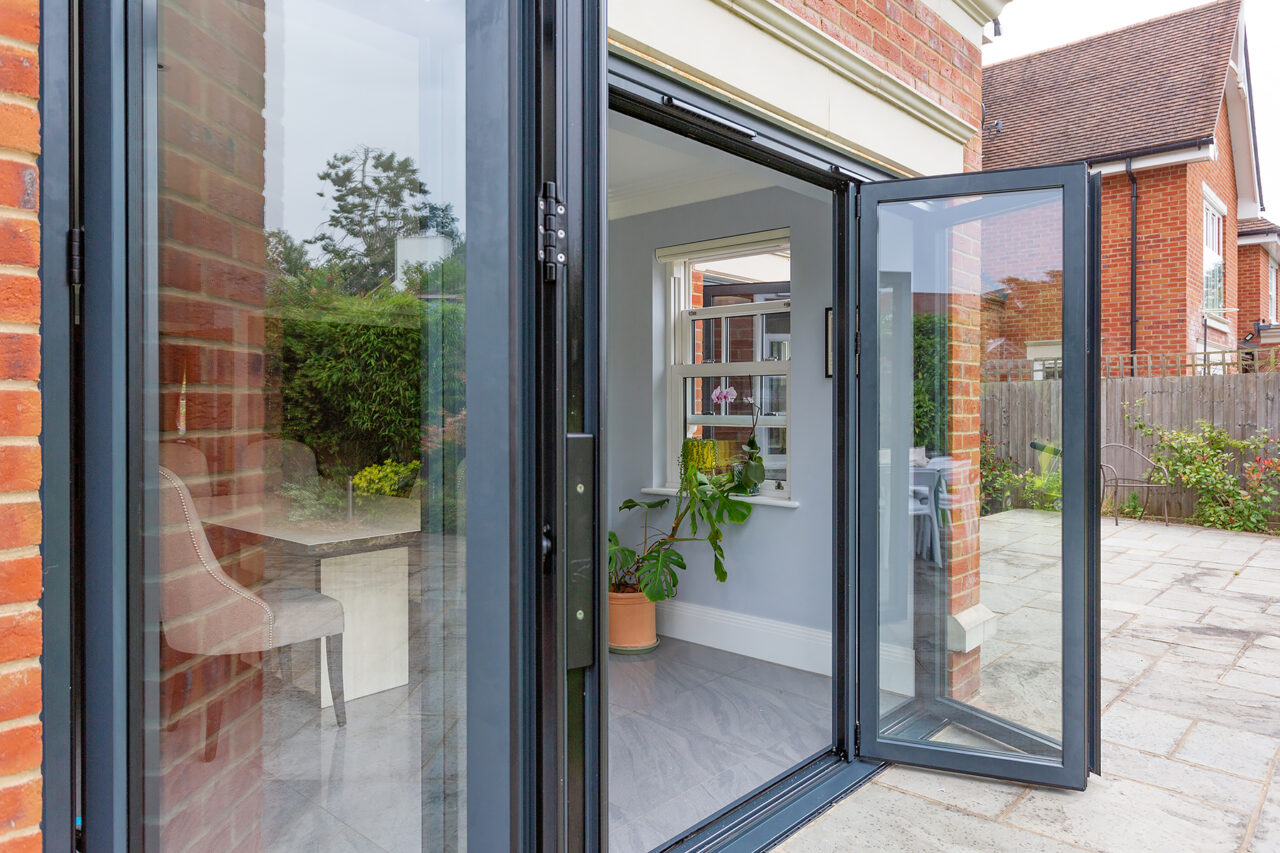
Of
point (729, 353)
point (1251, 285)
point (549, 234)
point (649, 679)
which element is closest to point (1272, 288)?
point (1251, 285)

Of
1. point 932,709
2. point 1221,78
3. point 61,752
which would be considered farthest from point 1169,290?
point 61,752

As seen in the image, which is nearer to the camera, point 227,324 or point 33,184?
point 33,184

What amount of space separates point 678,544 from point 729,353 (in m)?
1.13

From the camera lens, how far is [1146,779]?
2.63m

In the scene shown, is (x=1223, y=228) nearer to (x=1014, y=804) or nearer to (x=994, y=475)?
(x=994, y=475)

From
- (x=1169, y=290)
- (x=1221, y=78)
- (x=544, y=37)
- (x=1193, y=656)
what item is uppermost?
(x=1221, y=78)

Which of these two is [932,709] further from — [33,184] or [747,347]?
[33,184]

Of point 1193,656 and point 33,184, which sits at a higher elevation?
point 33,184

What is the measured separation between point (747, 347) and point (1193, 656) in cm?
288

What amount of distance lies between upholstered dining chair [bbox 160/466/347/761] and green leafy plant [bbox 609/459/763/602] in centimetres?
297

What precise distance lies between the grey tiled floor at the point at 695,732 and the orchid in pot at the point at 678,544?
0.52 ft

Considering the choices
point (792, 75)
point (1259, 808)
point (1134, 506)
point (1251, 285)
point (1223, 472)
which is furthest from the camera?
point (1251, 285)

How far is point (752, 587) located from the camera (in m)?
4.03

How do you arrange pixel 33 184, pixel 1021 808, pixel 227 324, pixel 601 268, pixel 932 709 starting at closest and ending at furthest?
pixel 33 184
pixel 227 324
pixel 601 268
pixel 1021 808
pixel 932 709
